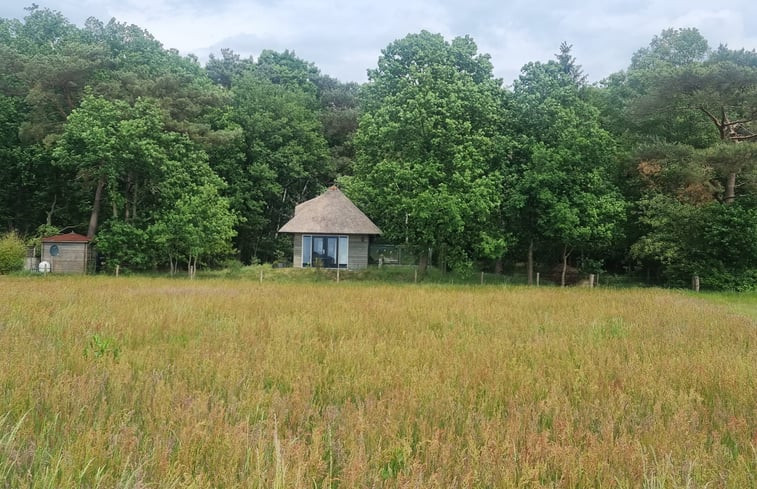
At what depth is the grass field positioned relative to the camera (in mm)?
2754

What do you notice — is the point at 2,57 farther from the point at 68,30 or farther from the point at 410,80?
the point at 410,80

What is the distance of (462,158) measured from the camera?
21812mm

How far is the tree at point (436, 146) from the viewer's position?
21.5m

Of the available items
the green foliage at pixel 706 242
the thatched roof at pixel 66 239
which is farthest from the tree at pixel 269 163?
the green foliage at pixel 706 242

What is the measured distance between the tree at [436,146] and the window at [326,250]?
198 inches

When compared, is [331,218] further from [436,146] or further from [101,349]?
[101,349]

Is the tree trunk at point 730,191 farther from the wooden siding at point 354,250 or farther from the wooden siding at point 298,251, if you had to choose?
the wooden siding at point 298,251

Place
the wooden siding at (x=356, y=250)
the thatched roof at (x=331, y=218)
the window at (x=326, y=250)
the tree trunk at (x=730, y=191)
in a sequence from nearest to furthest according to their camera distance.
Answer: the tree trunk at (x=730, y=191) → the thatched roof at (x=331, y=218) → the window at (x=326, y=250) → the wooden siding at (x=356, y=250)

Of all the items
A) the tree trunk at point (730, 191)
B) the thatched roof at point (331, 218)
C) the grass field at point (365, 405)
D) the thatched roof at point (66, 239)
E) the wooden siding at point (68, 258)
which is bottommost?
the grass field at point (365, 405)

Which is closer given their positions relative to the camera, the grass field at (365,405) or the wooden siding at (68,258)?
the grass field at (365,405)

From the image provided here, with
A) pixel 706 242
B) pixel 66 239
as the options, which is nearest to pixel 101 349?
pixel 66 239

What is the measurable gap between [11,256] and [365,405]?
26258 millimetres

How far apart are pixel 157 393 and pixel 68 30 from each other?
1813 inches

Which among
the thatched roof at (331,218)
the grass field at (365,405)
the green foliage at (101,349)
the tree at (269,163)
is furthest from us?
the tree at (269,163)
